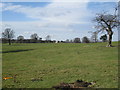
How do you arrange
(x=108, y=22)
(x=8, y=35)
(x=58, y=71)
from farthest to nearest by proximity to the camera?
(x=8, y=35), (x=108, y=22), (x=58, y=71)

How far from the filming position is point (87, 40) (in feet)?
336

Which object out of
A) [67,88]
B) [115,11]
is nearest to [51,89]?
[67,88]

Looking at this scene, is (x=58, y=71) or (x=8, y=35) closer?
(x=58, y=71)

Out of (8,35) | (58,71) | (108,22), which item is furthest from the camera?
(8,35)

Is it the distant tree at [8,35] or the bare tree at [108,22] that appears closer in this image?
the bare tree at [108,22]

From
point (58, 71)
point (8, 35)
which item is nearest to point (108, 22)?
point (58, 71)

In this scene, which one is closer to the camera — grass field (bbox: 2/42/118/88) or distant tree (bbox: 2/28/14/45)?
grass field (bbox: 2/42/118/88)

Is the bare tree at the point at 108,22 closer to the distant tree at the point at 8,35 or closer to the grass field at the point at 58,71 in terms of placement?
the grass field at the point at 58,71

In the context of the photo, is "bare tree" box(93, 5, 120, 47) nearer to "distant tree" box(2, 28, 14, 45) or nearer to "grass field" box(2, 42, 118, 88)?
"grass field" box(2, 42, 118, 88)

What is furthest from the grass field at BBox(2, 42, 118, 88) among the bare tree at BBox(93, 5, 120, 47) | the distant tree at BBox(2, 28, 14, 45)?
the distant tree at BBox(2, 28, 14, 45)

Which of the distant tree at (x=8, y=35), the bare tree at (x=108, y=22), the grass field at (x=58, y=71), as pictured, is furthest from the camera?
the distant tree at (x=8, y=35)

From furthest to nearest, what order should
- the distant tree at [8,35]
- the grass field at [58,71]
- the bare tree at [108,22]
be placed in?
the distant tree at [8,35], the bare tree at [108,22], the grass field at [58,71]

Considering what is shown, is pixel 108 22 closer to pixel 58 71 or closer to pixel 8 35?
pixel 58 71

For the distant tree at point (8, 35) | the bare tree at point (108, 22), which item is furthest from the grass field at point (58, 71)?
the distant tree at point (8, 35)
